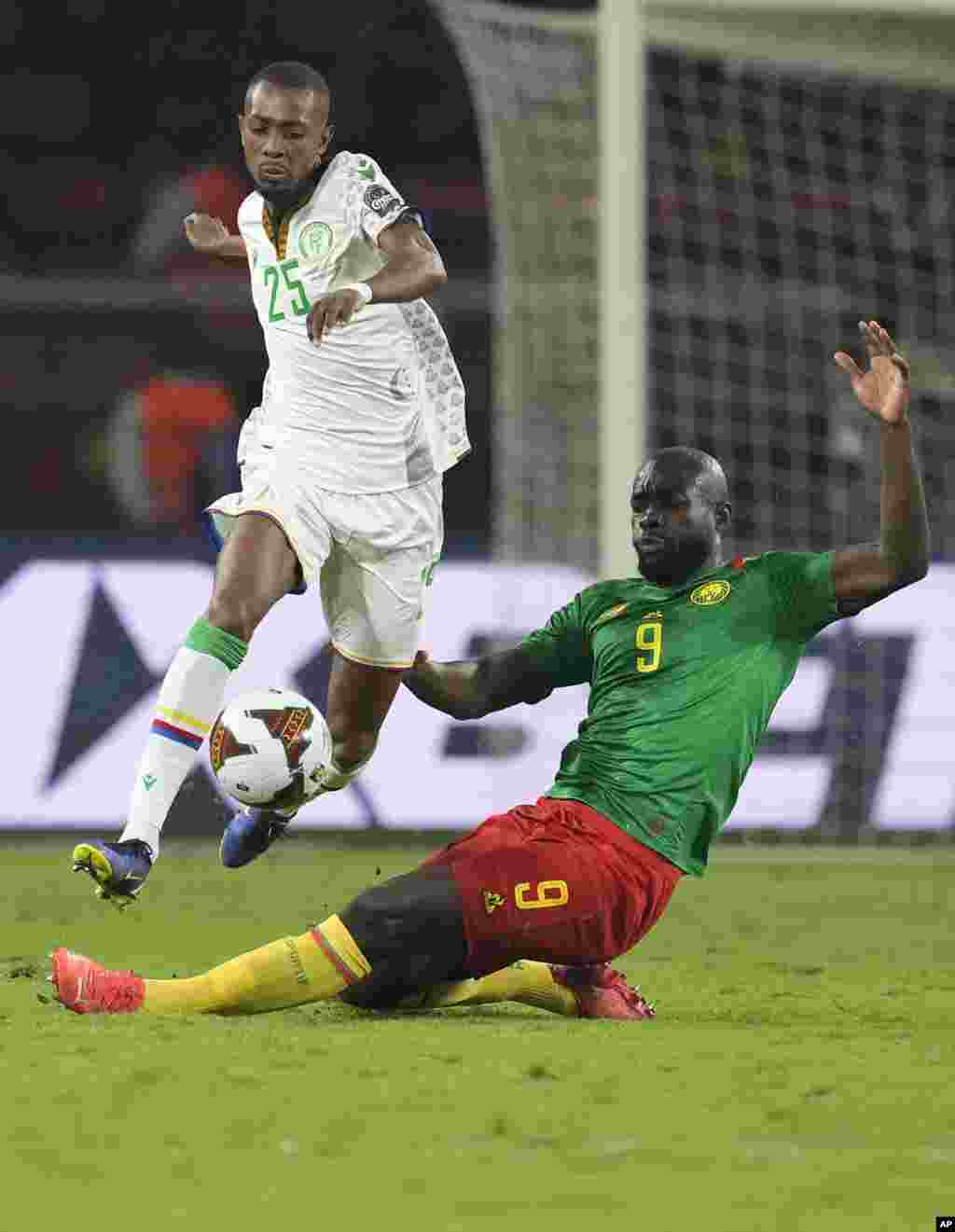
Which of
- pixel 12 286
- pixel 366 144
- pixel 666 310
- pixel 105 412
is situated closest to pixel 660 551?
pixel 666 310

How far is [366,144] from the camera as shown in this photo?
18.5m

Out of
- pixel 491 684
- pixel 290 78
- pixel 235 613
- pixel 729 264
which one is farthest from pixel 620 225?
pixel 235 613

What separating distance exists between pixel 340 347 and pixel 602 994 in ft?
7.04

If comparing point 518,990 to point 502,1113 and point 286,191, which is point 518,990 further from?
point 286,191

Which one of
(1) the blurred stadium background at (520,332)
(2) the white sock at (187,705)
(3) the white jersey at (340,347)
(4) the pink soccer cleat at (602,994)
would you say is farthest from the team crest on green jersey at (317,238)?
(1) the blurred stadium background at (520,332)

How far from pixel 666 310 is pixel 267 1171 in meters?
9.02

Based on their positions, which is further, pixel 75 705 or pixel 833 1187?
pixel 75 705

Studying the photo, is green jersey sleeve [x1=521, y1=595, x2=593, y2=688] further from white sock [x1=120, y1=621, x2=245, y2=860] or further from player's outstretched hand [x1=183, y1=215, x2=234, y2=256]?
player's outstretched hand [x1=183, y1=215, x2=234, y2=256]

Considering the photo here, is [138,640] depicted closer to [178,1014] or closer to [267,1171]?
[178,1014]

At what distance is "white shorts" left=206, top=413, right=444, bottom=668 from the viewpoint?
673 centimetres

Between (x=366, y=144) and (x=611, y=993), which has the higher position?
(x=366, y=144)

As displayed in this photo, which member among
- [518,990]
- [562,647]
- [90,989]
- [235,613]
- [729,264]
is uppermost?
[729,264]

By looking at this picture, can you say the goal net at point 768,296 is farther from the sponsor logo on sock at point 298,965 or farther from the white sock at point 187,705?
the sponsor logo on sock at point 298,965

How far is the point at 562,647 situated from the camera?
6375 mm
